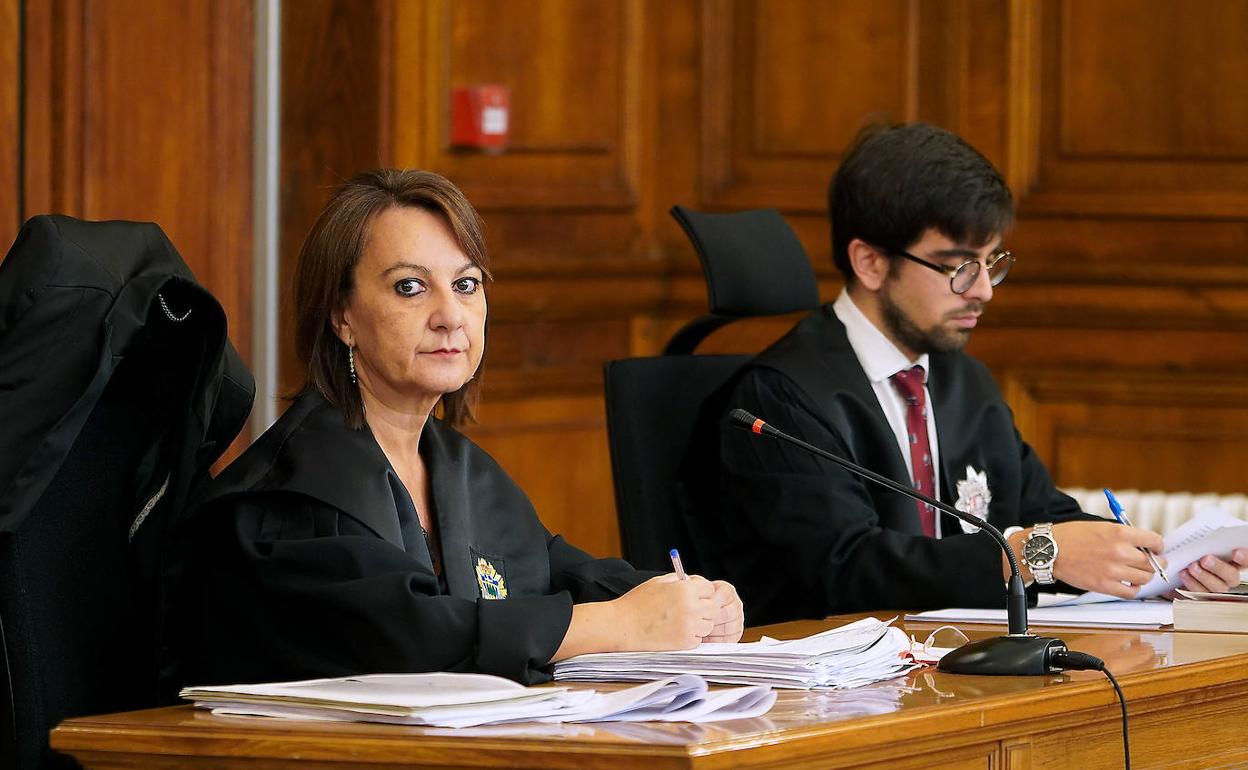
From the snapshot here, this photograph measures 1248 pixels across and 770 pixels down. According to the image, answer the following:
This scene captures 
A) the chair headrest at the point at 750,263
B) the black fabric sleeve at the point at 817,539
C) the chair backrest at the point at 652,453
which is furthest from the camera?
the chair headrest at the point at 750,263

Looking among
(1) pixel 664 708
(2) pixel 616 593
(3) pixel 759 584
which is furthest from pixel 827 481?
(1) pixel 664 708

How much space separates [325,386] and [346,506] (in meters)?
0.23

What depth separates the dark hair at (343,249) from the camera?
2178 millimetres

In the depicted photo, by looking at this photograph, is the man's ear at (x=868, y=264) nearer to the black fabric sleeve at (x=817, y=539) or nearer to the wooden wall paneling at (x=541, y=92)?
the black fabric sleeve at (x=817, y=539)

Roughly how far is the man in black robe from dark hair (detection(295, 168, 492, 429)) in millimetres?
777

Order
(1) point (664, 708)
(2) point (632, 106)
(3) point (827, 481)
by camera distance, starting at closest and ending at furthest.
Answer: (1) point (664, 708), (3) point (827, 481), (2) point (632, 106)

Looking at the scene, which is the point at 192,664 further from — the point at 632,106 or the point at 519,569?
the point at 632,106

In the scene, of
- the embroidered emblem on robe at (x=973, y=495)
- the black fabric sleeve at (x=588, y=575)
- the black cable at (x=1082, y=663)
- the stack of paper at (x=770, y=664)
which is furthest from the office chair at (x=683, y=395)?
the black cable at (x=1082, y=663)

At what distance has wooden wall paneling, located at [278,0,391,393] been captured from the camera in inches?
161

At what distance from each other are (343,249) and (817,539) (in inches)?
35.9

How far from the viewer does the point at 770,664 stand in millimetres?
1874

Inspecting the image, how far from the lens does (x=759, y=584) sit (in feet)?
9.47

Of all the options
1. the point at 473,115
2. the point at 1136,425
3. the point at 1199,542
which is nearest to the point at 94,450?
the point at 1199,542

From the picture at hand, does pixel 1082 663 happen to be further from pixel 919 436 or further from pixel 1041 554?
pixel 919 436
